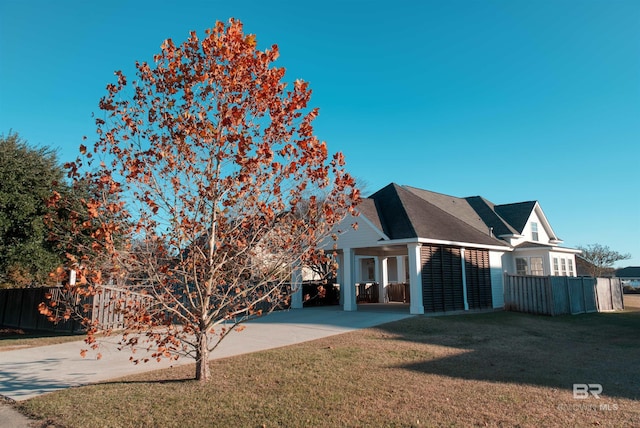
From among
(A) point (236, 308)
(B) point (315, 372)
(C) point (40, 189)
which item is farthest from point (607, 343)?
(C) point (40, 189)

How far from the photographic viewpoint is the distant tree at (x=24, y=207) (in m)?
14.5

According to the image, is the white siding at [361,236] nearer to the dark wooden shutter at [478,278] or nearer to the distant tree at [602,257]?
the dark wooden shutter at [478,278]

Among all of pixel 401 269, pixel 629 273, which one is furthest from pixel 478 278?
pixel 629 273

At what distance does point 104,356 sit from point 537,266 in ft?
71.5

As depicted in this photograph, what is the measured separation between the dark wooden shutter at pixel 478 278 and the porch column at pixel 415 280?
3.57 m

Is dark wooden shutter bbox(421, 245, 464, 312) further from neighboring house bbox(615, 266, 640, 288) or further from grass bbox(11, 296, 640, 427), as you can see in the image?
neighboring house bbox(615, 266, 640, 288)

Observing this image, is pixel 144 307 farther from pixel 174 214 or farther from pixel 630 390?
pixel 630 390

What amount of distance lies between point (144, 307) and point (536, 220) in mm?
26377

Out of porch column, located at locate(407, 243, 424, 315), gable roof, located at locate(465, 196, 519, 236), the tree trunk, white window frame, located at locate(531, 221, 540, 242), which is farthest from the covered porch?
the tree trunk

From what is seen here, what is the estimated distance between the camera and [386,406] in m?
5.81

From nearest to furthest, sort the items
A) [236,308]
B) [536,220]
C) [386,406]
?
[386,406] < [236,308] < [536,220]

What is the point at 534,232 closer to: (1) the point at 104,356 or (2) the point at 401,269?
(2) the point at 401,269

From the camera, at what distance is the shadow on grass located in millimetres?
7547

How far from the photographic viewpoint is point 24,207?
14.5 meters
